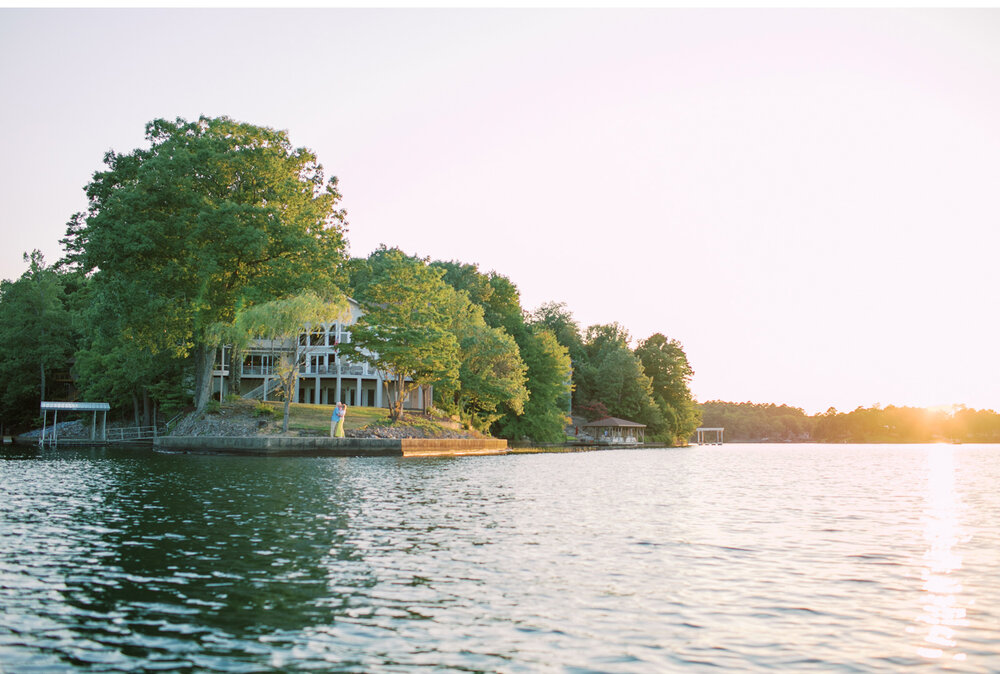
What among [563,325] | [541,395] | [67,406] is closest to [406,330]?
[67,406]

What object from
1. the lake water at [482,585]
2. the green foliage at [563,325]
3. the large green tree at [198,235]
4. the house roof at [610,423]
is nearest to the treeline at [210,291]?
the large green tree at [198,235]

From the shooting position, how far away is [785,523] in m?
16.9

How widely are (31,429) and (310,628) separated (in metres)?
80.5

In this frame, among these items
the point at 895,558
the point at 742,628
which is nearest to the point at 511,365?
the point at 895,558

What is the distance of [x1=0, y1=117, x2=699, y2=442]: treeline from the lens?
45.0m

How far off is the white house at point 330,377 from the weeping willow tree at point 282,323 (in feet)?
50.0

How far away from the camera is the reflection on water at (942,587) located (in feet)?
24.9

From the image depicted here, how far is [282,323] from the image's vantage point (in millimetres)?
42688

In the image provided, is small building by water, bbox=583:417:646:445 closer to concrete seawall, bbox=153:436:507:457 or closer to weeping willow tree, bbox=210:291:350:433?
concrete seawall, bbox=153:436:507:457

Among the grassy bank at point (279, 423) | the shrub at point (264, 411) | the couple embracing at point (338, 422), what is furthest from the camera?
the shrub at point (264, 411)

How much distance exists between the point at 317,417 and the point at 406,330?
26.0ft

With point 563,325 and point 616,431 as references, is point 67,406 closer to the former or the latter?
point 616,431

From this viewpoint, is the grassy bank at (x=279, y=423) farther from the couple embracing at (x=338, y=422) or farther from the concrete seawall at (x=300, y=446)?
the concrete seawall at (x=300, y=446)

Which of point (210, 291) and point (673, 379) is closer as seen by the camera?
point (210, 291)
